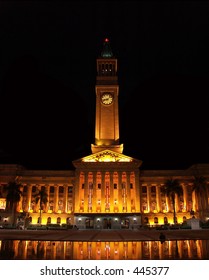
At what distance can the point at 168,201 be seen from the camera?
75312 millimetres

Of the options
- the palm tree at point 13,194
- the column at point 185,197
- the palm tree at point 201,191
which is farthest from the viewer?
the column at point 185,197

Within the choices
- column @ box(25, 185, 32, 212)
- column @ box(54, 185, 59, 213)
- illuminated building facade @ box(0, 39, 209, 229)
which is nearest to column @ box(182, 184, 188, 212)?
illuminated building facade @ box(0, 39, 209, 229)

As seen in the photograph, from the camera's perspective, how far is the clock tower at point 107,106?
81.6 meters

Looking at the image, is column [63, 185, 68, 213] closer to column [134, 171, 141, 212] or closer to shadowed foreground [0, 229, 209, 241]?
column [134, 171, 141, 212]

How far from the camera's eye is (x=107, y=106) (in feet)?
279

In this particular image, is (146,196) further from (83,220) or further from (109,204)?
(83,220)

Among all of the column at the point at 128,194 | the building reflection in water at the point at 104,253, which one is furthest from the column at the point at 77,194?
the building reflection in water at the point at 104,253

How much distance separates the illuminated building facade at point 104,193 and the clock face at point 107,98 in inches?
511

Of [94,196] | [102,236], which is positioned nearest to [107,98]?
[94,196]

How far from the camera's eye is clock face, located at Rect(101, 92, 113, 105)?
85375mm

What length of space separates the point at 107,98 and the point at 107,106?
8.66 ft

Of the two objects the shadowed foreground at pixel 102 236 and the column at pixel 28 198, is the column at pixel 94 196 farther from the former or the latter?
the shadowed foreground at pixel 102 236
